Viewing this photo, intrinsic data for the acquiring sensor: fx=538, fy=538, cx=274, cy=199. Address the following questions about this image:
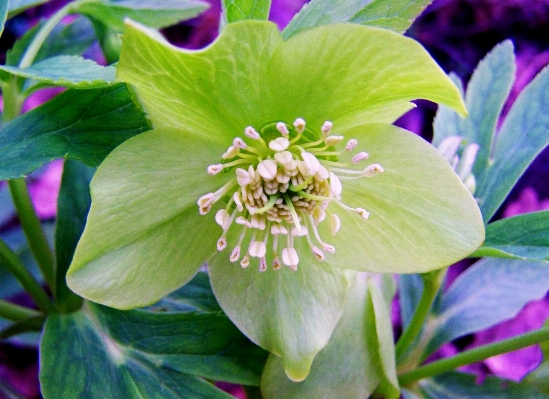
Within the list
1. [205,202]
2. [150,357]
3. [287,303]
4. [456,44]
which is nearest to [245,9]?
[205,202]

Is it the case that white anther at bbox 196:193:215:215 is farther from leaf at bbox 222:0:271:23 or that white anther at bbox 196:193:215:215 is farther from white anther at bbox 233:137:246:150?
leaf at bbox 222:0:271:23

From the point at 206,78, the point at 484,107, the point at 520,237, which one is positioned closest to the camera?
the point at 206,78

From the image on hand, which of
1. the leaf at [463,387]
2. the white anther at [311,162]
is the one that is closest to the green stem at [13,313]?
the white anther at [311,162]

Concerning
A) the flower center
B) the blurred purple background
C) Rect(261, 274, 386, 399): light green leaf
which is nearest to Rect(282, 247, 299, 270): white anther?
the flower center

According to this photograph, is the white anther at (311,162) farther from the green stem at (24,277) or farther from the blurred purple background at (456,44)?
the blurred purple background at (456,44)

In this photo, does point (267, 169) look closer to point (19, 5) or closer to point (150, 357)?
point (150, 357)

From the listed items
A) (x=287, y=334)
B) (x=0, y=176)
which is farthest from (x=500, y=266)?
(x=0, y=176)
